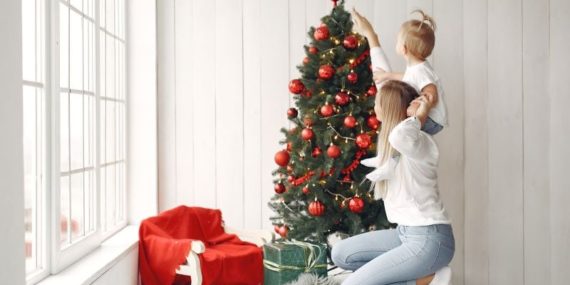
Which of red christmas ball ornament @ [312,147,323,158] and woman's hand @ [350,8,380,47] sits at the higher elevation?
woman's hand @ [350,8,380,47]

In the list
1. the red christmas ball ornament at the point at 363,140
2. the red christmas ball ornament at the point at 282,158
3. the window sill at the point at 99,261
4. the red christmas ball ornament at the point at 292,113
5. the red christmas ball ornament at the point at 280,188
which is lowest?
the window sill at the point at 99,261

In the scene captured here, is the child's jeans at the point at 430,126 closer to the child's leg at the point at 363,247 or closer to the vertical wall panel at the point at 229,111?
the child's leg at the point at 363,247

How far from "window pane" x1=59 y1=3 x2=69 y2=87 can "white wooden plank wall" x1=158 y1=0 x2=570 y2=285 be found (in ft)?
4.54

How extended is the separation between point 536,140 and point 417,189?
1.61m

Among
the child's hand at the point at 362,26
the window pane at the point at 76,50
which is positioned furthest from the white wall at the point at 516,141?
the window pane at the point at 76,50

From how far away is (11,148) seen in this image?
1.93 m

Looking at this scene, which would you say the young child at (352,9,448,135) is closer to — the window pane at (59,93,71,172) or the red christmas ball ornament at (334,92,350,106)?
the red christmas ball ornament at (334,92,350,106)

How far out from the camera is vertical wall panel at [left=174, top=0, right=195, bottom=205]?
4316 millimetres

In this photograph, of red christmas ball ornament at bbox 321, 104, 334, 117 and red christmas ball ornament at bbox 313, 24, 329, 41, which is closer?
red christmas ball ornament at bbox 321, 104, 334, 117

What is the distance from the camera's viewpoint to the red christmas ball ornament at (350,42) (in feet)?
11.3

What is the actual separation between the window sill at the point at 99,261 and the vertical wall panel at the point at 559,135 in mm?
2557

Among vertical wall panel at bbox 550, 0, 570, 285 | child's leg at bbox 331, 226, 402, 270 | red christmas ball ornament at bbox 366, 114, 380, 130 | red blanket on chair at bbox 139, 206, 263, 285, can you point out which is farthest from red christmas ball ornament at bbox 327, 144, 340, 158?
vertical wall panel at bbox 550, 0, 570, 285

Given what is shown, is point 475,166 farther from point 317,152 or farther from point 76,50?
point 76,50

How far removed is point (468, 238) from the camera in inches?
165
